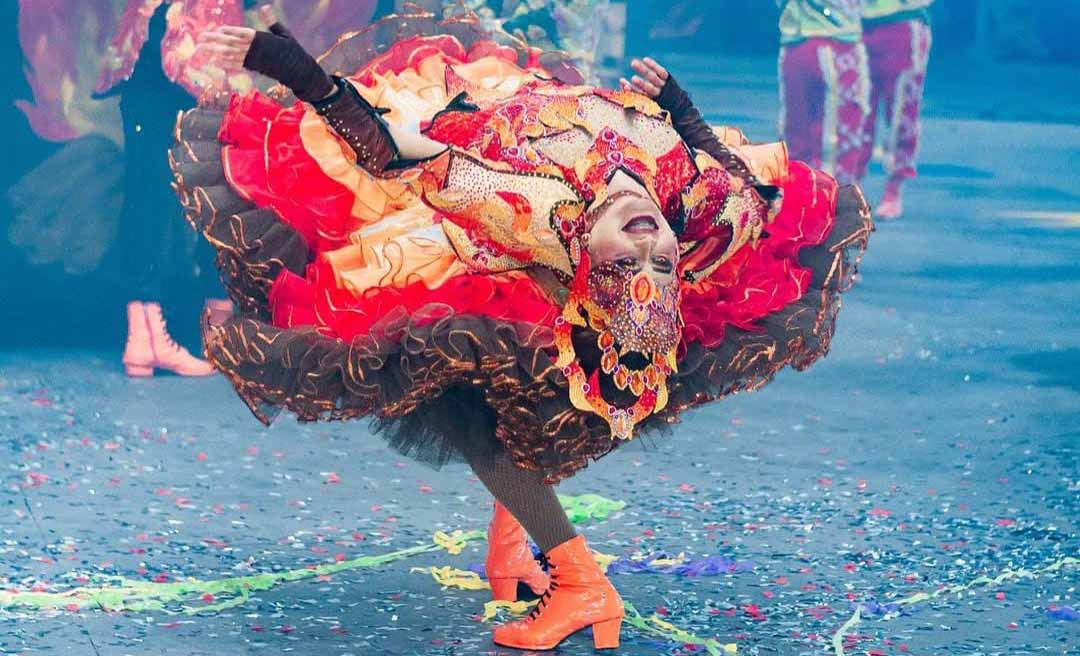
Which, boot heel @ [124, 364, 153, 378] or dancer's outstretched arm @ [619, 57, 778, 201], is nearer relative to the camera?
dancer's outstretched arm @ [619, 57, 778, 201]

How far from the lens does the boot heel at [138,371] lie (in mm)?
5059

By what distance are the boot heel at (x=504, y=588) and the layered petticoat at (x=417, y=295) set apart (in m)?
0.42

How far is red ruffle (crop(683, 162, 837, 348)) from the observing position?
2.96 m

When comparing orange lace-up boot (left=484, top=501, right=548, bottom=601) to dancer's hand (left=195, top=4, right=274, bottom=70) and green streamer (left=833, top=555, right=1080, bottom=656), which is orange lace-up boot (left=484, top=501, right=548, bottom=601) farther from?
dancer's hand (left=195, top=4, right=274, bottom=70)

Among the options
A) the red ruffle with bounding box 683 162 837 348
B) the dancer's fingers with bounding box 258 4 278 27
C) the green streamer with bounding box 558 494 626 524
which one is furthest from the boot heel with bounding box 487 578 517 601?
the dancer's fingers with bounding box 258 4 278 27

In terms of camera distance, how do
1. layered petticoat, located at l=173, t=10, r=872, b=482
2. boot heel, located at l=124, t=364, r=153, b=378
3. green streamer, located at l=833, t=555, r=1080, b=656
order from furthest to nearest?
boot heel, located at l=124, t=364, r=153, b=378 < green streamer, located at l=833, t=555, r=1080, b=656 < layered petticoat, located at l=173, t=10, r=872, b=482

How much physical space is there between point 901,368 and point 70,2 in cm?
276

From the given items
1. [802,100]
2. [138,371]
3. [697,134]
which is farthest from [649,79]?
[138,371]

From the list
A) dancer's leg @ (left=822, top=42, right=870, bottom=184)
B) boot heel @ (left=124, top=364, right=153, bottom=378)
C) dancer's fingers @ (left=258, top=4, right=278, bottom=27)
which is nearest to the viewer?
dancer's fingers @ (left=258, top=4, right=278, bottom=27)

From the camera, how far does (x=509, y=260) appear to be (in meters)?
2.76

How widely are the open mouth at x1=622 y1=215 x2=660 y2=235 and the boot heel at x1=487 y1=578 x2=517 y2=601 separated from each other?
37.4 inches

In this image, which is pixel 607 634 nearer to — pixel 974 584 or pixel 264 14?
pixel 974 584

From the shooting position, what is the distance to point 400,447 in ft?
9.89

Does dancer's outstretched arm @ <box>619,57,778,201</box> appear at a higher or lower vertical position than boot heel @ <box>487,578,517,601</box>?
higher
